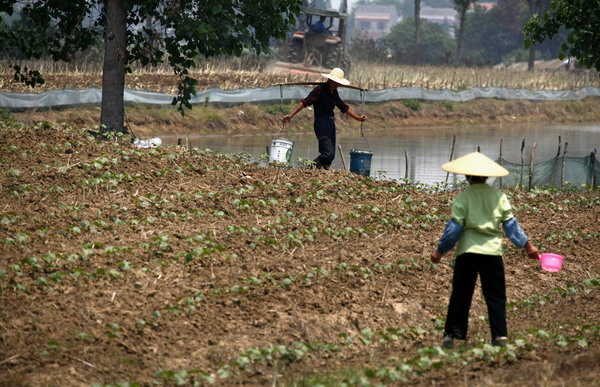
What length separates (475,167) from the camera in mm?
8055

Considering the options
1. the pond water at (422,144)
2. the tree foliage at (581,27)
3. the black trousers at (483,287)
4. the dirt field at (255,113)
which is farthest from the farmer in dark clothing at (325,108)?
the dirt field at (255,113)

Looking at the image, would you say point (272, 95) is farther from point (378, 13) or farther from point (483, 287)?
point (378, 13)

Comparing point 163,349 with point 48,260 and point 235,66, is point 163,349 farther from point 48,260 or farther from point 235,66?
point 235,66

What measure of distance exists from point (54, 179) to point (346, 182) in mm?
4737

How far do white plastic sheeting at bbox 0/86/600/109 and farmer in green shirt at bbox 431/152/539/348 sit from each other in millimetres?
10264

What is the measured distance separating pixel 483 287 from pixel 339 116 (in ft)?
97.2

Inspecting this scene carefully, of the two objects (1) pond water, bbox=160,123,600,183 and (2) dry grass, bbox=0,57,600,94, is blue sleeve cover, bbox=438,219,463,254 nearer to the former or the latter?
(1) pond water, bbox=160,123,600,183

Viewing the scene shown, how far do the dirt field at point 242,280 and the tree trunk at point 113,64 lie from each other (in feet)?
5.77

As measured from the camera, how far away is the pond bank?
99.2 feet

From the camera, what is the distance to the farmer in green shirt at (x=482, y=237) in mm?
8023

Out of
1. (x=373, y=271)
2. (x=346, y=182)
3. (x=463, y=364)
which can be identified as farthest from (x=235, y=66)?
(x=463, y=364)

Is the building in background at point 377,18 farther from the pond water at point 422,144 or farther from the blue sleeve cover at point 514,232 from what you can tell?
the blue sleeve cover at point 514,232

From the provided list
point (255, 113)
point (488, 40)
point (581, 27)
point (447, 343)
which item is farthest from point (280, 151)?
point (488, 40)

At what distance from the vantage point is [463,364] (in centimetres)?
740
